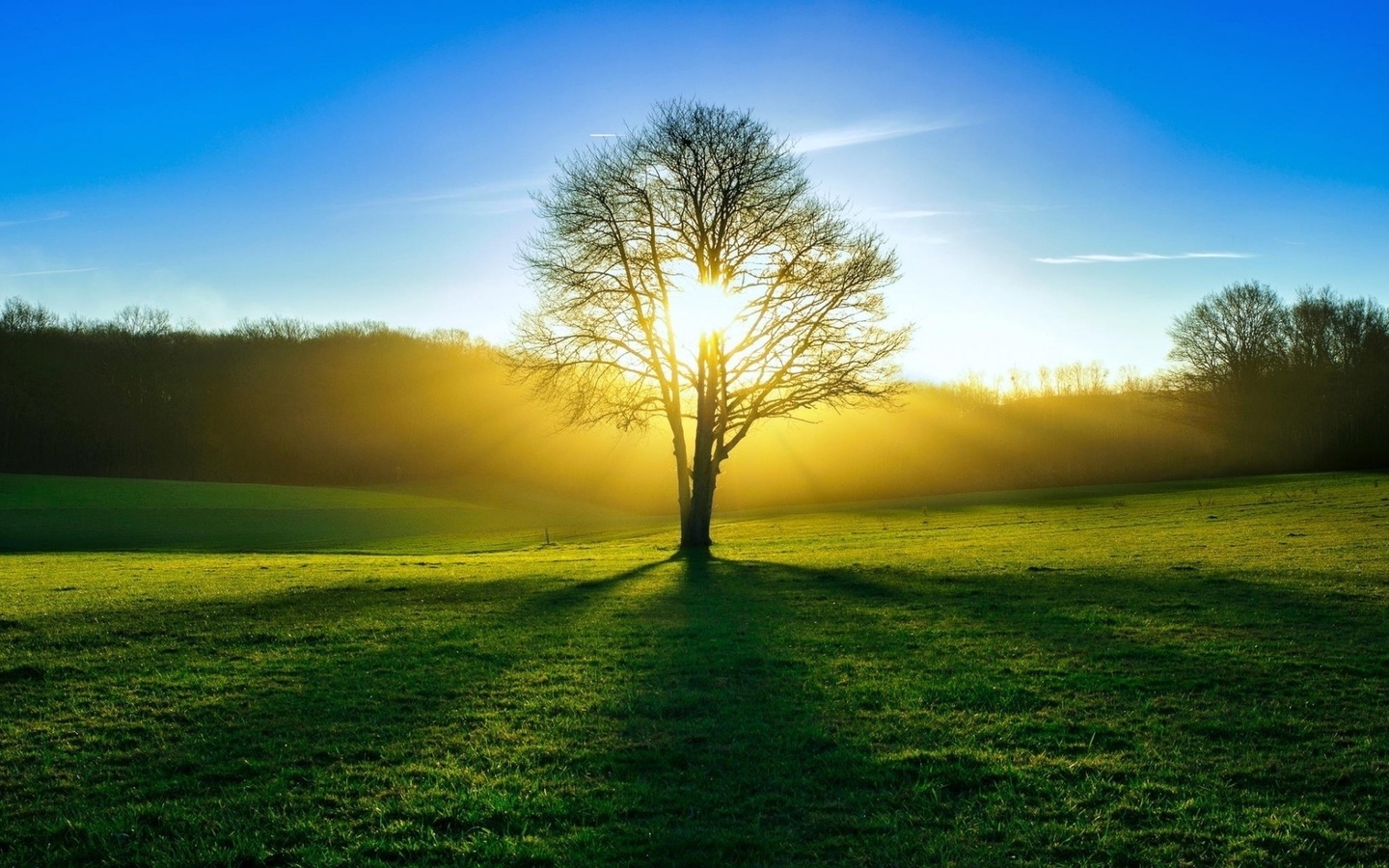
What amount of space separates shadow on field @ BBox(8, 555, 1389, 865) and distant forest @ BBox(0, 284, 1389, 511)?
63.0 m

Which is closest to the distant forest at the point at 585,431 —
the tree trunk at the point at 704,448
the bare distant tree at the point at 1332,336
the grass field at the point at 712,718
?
the bare distant tree at the point at 1332,336

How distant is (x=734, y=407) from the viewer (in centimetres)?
3092

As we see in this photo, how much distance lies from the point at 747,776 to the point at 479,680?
4.75 metres

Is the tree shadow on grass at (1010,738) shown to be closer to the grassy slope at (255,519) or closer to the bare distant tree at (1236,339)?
the grassy slope at (255,519)

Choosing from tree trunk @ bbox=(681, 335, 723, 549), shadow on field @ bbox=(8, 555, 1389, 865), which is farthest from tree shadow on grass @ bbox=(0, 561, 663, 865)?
tree trunk @ bbox=(681, 335, 723, 549)

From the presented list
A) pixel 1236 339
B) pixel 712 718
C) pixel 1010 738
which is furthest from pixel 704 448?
pixel 1236 339

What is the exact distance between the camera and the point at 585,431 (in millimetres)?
103000

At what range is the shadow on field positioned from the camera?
6250 mm

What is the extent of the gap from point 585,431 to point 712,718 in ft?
311

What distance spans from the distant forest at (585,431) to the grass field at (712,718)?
5966cm

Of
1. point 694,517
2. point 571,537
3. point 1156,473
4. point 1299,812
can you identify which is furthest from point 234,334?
point 1299,812

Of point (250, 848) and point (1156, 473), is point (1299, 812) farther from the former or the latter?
point (1156, 473)

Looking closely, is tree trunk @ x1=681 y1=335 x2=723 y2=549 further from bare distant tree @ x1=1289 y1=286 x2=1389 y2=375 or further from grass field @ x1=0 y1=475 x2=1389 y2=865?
bare distant tree @ x1=1289 y1=286 x2=1389 y2=375

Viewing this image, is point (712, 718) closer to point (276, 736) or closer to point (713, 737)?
point (713, 737)
